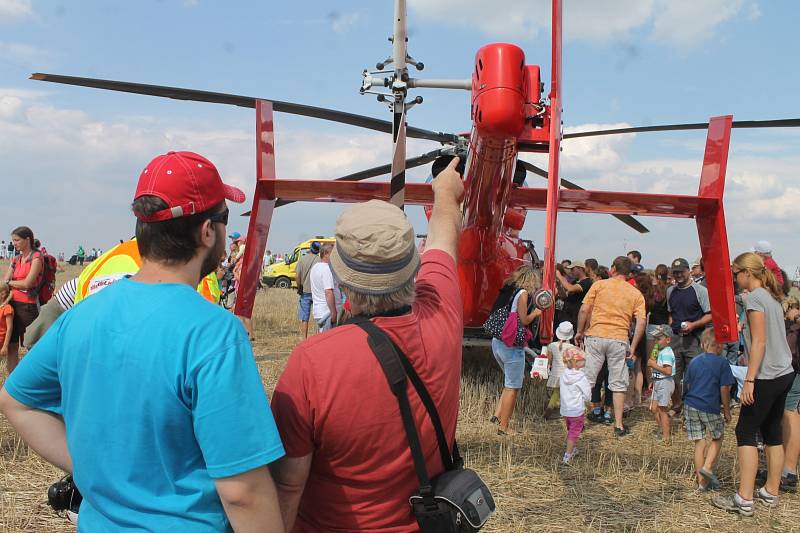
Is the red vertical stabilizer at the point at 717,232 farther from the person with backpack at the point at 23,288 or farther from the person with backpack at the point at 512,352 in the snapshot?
the person with backpack at the point at 23,288

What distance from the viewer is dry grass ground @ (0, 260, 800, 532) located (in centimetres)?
438

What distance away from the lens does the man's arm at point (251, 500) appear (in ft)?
4.50

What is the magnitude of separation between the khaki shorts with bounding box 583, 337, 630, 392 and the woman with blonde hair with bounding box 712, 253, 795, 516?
2258mm

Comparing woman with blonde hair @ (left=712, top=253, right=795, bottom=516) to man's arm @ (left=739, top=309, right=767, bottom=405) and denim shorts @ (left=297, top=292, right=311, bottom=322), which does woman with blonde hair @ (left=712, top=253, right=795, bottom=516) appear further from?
denim shorts @ (left=297, top=292, right=311, bottom=322)

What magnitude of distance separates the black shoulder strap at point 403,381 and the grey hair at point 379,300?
0.05 m

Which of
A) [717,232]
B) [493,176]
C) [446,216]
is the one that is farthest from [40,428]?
[717,232]

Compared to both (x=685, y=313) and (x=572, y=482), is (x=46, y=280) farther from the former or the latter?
(x=685, y=313)

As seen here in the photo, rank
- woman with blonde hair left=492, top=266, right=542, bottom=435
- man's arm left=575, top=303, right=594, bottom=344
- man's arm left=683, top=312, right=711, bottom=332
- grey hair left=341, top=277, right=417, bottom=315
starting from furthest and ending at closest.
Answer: man's arm left=575, top=303, right=594, bottom=344, man's arm left=683, top=312, right=711, bottom=332, woman with blonde hair left=492, top=266, right=542, bottom=435, grey hair left=341, top=277, right=417, bottom=315

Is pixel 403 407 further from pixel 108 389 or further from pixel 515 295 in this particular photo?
pixel 515 295

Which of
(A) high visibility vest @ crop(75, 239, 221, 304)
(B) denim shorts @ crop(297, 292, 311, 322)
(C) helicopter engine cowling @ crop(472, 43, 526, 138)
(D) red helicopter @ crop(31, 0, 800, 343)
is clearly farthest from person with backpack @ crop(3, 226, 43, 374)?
(C) helicopter engine cowling @ crop(472, 43, 526, 138)

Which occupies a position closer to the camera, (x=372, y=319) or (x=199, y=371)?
(x=199, y=371)

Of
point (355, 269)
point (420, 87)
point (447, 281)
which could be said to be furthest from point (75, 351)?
point (420, 87)

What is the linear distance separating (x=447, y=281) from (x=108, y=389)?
93cm

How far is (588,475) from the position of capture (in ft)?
17.8
